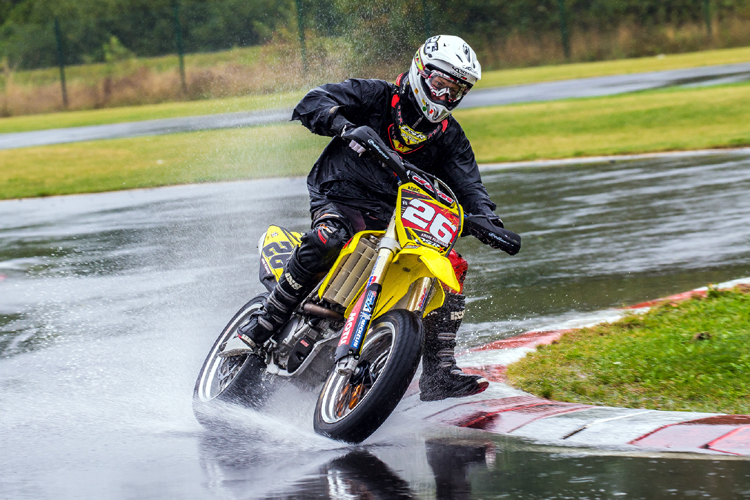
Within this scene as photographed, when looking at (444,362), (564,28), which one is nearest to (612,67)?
(564,28)

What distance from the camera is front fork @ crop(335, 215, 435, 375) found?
5062 millimetres

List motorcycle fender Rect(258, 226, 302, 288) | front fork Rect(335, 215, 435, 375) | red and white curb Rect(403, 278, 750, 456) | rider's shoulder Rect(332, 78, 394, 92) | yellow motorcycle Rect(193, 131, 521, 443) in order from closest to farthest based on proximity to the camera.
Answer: red and white curb Rect(403, 278, 750, 456) < yellow motorcycle Rect(193, 131, 521, 443) < front fork Rect(335, 215, 435, 375) < rider's shoulder Rect(332, 78, 394, 92) < motorcycle fender Rect(258, 226, 302, 288)

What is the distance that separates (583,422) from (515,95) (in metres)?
24.7

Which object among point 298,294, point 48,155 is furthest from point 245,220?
point 48,155

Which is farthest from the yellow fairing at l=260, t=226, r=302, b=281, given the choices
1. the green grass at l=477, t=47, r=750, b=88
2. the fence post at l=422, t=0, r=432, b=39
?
the green grass at l=477, t=47, r=750, b=88

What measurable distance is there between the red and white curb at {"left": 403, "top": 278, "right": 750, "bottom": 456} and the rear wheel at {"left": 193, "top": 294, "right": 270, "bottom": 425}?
0.89m

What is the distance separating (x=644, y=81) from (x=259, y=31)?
14413 millimetres

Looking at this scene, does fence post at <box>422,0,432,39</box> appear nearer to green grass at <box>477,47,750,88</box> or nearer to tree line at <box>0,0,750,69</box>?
tree line at <box>0,0,750,69</box>

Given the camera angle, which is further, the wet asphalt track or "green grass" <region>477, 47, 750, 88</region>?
"green grass" <region>477, 47, 750, 88</region>

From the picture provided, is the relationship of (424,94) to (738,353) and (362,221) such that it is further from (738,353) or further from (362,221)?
(738,353)

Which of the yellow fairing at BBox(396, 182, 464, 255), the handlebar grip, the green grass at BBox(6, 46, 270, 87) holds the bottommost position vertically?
the green grass at BBox(6, 46, 270, 87)

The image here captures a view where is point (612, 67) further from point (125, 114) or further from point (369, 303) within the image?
point (369, 303)

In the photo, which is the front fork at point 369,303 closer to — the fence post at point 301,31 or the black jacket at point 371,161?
the black jacket at point 371,161

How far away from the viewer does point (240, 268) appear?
10.1 m
